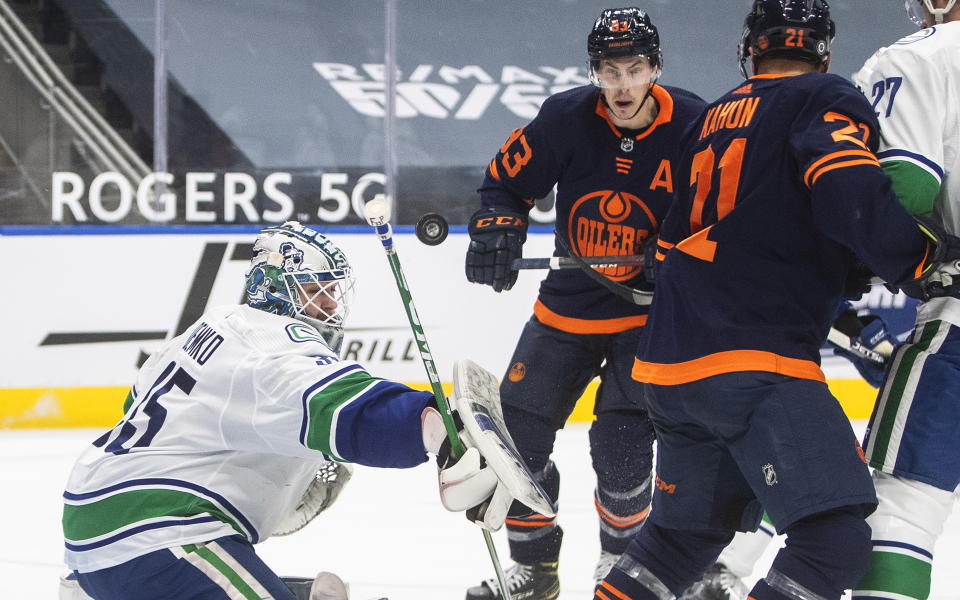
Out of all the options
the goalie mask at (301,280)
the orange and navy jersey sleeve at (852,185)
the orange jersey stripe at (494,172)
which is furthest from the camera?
the orange jersey stripe at (494,172)

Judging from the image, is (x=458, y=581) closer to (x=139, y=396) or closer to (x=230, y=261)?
(x=139, y=396)

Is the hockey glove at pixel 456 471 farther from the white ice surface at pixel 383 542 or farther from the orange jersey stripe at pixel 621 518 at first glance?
the white ice surface at pixel 383 542

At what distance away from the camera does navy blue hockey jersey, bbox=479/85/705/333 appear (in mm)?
2383

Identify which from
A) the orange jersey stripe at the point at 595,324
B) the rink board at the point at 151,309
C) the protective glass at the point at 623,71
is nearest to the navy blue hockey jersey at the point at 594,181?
the orange jersey stripe at the point at 595,324

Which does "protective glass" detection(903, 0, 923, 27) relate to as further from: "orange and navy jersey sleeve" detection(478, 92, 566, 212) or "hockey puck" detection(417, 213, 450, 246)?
"hockey puck" detection(417, 213, 450, 246)

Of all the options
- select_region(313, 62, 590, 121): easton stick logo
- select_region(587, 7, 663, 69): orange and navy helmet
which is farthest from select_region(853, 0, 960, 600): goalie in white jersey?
select_region(313, 62, 590, 121): easton stick logo

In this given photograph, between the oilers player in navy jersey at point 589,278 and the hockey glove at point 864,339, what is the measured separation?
419 millimetres

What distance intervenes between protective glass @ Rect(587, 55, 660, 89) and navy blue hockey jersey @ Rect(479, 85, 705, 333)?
0.11 metres

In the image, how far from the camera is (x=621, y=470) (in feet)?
7.92

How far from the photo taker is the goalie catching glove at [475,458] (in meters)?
1.35

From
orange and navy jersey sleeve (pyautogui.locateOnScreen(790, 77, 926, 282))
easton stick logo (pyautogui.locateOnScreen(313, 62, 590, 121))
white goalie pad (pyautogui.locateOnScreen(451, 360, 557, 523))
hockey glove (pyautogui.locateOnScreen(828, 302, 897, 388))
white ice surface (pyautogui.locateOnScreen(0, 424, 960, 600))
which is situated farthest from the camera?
easton stick logo (pyautogui.locateOnScreen(313, 62, 590, 121))

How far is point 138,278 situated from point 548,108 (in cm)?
263

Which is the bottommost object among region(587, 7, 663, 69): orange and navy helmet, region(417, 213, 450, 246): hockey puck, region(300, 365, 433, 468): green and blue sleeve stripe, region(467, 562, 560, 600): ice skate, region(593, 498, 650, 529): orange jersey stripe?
region(467, 562, 560, 600): ice skate

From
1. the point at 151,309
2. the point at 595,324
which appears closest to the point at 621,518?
the point at 595,324
